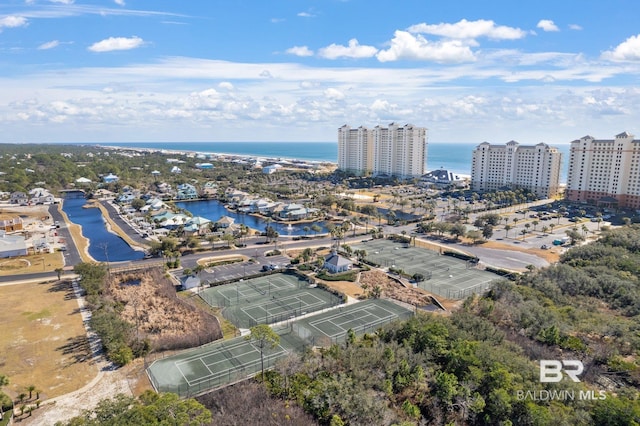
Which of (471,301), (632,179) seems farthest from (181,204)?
(632,179)

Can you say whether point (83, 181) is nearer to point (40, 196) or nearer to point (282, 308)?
point (40, 196)

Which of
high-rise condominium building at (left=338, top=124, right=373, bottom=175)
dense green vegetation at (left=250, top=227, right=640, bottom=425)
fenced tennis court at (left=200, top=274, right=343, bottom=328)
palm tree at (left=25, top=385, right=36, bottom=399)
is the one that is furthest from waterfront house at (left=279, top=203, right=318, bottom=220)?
high-rise condominium building at (left=338, top=124, right=373, bottom=175)

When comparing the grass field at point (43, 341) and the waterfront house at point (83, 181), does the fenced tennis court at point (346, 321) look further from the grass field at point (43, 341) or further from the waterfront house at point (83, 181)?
the waterfront house at point (83, 181)

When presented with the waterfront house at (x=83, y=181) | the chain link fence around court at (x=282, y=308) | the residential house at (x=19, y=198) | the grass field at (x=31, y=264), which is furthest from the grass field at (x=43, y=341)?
the waterfront house at (x=83, y=181)

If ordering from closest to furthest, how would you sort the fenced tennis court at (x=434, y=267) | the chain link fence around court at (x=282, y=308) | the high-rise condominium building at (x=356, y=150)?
1. the chain link fence around court at (x=282, y=308)
2. the fenced tennis court at (x=434, y=267)
3. the high-rise condominium building at (x=356, y=150)

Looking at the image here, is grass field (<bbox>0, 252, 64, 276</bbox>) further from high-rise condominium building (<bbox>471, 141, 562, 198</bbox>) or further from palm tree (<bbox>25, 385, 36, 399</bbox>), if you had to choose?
high-rise condominium building (<bbox>471, 141, 562, 198</bbox>)

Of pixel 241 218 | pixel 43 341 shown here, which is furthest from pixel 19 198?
pixel 43 341
